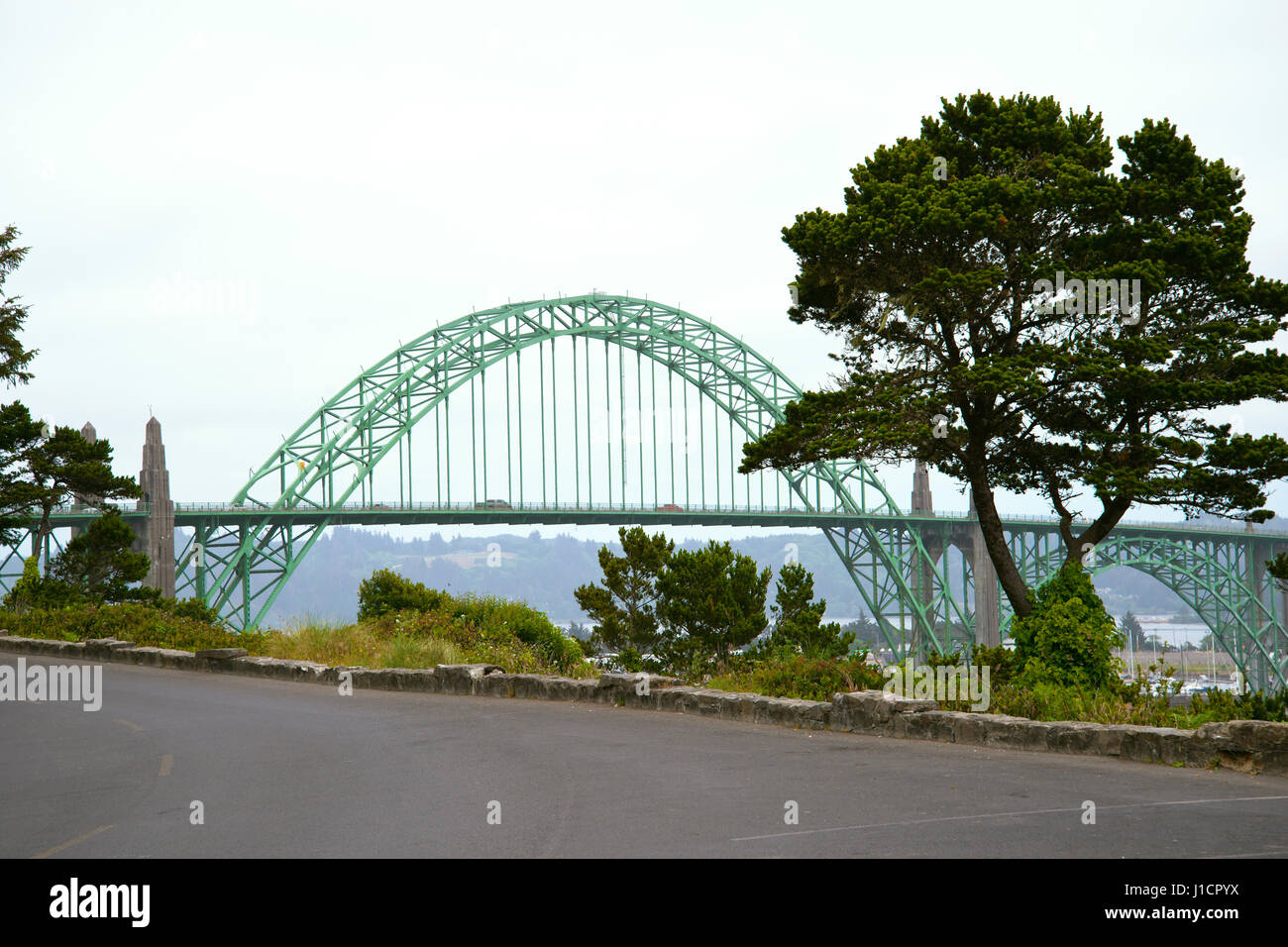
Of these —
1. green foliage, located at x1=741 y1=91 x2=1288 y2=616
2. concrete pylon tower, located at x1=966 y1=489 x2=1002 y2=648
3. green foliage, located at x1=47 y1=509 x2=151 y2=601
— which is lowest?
concrete pylon tower, located at x1=966 y1=489 x2=1002 y2=648

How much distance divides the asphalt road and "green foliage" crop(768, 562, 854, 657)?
10.1 m

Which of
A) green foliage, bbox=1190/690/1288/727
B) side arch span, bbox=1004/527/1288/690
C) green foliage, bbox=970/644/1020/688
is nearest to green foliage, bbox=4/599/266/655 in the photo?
green foliage, bbox=970/644/1020/688

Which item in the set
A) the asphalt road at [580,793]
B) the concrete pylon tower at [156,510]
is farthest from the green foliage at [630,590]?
the concrete pylon tower at [156,510]

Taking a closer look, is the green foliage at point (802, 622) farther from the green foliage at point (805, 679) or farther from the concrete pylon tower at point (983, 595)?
the concrete pylon tower at point (983, 595)

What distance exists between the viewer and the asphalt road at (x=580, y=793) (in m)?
7.25

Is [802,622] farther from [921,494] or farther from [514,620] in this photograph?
[921,494]

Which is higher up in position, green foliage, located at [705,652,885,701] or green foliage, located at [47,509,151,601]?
green foliage, located at [47,509,151,601]

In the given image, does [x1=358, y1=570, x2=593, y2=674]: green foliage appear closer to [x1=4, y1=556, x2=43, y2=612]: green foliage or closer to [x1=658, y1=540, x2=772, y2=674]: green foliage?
[x1=658, y1=540, x2=772, y2=674]: green foliage

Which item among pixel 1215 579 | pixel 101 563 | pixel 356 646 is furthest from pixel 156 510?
pixel 1215 579

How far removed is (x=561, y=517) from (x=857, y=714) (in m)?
59.2

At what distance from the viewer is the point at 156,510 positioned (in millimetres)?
55750

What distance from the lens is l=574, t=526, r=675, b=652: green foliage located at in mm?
29344

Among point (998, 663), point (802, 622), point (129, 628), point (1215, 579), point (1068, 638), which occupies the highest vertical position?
point (1068, 638)

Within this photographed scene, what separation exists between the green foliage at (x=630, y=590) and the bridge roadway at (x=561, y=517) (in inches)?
1299
